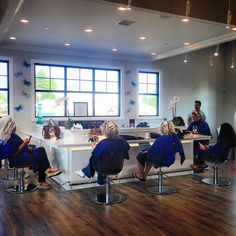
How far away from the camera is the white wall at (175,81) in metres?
7.51

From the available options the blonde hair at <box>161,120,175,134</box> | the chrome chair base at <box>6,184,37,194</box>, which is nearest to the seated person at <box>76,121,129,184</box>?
the blonde hair at <box>161,120,175,134</box>

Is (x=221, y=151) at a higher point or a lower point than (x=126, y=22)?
lower

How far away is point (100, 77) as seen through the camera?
28.2 ft

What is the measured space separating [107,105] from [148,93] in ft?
4.67

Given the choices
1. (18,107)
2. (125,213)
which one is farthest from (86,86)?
(125,213)

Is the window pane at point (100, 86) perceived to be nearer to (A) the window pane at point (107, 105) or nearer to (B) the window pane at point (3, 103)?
(A) the window pane at point (107, 105)

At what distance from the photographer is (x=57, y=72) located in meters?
7.98

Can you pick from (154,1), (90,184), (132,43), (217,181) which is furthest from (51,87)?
(217,181)

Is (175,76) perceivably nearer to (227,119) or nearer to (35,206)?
(227,119)

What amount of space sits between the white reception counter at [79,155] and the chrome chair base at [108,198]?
1.88 ft

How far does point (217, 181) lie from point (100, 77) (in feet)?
15.4

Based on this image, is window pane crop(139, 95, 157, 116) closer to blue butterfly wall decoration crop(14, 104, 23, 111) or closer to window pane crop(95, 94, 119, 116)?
window pane crop(95, 94, 119, 116)

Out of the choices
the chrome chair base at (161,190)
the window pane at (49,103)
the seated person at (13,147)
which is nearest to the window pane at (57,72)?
the window pane at (49,103)

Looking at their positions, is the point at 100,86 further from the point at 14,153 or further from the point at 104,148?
the point at 104,148
